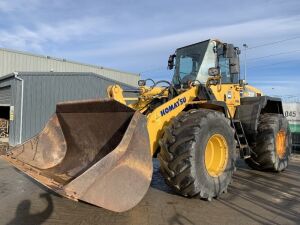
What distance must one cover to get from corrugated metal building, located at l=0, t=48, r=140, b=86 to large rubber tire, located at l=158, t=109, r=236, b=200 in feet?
85.0

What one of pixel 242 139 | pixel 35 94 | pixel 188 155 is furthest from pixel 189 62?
pixel 35 94

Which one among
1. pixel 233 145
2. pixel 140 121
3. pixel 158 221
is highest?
pixel 140 121

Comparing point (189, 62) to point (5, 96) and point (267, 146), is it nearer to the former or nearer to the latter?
point (267, 146)

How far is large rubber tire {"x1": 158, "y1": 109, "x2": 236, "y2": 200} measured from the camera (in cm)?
596

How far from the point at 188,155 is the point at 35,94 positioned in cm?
1405

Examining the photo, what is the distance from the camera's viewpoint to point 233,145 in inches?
273

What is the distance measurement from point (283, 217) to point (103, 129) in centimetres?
308

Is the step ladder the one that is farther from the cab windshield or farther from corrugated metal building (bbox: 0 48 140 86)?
corrugated metal building (bbox: 0 48 140 86)

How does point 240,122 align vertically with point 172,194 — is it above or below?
above

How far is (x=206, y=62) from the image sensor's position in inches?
322

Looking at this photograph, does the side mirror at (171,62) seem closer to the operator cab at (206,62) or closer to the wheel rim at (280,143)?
the operator cab at (206,62)

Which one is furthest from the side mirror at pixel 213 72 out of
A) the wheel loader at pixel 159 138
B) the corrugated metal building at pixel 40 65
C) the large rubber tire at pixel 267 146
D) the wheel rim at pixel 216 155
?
the corrugated metal building at pixel 40 65

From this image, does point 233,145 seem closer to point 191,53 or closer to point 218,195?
point 218,195

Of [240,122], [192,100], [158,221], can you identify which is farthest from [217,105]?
[158,221]
